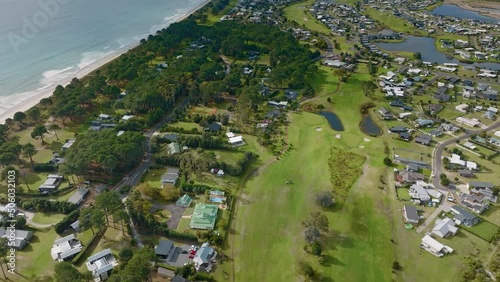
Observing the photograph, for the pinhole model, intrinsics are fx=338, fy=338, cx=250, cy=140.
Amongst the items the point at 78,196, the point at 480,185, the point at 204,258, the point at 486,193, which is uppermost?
the point at 78,196

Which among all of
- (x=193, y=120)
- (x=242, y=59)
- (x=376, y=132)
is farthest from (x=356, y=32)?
(x=193, y=120)

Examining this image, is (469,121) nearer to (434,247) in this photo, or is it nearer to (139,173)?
(434,247)

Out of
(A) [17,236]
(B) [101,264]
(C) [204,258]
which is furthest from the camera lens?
(A) [17,236]

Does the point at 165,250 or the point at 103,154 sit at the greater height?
the point at 103,154

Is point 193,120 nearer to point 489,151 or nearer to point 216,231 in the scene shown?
point 216,231

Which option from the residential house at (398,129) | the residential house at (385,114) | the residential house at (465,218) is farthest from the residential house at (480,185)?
the residential house at (385,114)

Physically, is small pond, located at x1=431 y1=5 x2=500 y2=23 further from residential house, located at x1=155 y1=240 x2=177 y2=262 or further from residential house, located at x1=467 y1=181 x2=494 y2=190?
residential house, located at x1=155 y1=240 x2=177 y2=262

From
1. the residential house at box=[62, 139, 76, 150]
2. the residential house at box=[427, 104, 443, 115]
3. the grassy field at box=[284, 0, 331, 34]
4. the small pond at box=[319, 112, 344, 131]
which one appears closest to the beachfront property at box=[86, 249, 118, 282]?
the residential house at box=[62, 139, 76, 150]

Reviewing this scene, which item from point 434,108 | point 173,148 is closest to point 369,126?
point 434,108
